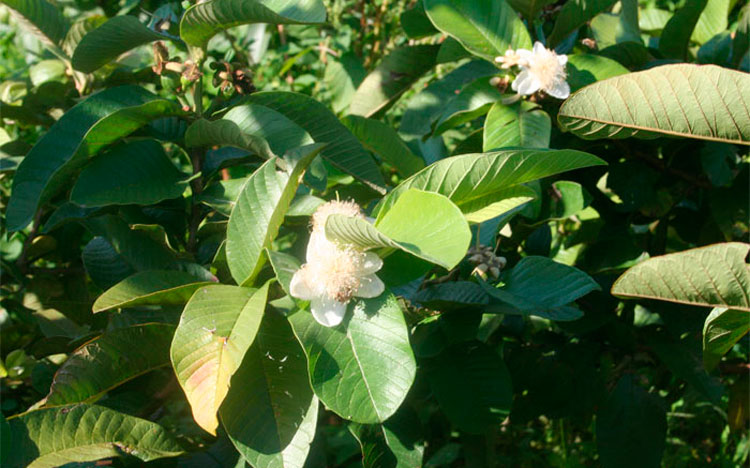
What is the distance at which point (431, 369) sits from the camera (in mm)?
1206

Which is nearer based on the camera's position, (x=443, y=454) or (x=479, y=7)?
(x=479, y=7)

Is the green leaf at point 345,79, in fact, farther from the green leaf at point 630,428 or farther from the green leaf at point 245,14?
the green leaf at point 630,428

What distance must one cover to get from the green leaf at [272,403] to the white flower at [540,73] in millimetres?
648

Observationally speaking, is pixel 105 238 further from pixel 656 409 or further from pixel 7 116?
pixel 656 409

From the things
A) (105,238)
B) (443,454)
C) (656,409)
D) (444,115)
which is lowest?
(443,454)

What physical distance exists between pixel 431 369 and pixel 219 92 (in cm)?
61

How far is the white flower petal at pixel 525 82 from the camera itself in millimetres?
1271

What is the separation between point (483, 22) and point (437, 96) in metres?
0.24

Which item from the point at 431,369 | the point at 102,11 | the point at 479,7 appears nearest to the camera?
the point at 431,369

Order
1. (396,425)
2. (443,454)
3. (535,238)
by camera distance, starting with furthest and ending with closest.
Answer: (443,454) < (535,238) < (396,425)

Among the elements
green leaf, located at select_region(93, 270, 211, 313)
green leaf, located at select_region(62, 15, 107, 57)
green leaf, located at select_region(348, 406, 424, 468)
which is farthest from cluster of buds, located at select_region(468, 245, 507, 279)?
green leaf, located at select_region(62, 15, 107, 57)

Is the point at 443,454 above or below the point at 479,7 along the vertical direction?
below

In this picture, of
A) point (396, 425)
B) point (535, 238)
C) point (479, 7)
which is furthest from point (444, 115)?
point (396, 425)

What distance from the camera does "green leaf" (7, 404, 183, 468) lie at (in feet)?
3.10
